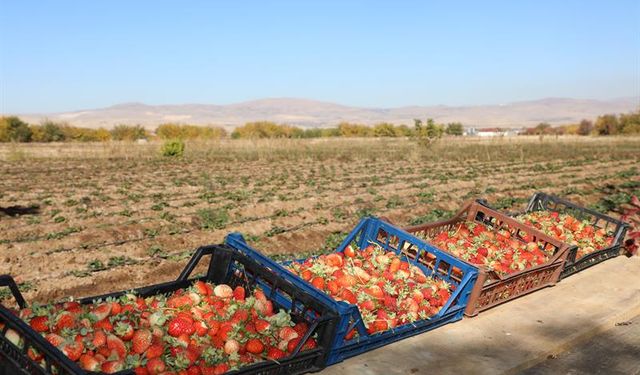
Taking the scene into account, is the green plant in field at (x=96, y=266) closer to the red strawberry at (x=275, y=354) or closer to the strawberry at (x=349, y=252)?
the strawberry at (x=349, y=252)

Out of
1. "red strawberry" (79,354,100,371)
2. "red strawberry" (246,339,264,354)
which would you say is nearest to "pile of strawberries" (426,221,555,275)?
"red strawberry" (246,339,264,354)

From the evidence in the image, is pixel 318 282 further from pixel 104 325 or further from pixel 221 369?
pixel 104 325

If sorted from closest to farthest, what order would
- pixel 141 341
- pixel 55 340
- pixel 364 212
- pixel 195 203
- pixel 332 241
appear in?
pixel 55 340, pixel 141 341, pixel 332 241, pixel 364 212, pixel 195 203

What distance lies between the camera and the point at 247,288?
4.47m

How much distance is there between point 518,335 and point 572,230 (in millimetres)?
3416

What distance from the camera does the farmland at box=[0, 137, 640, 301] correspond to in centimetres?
787

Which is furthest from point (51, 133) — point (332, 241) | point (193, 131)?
point (332, 241)

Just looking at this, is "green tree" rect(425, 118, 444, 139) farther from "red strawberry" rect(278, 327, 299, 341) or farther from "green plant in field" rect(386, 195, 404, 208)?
"red strawberry" rect(278, 327, 299, 341)

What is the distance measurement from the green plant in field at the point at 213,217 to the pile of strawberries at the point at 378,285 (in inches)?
203

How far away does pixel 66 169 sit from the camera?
2230 centimetres

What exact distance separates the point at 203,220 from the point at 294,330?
7.47m

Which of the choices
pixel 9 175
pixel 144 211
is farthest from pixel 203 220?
pixel 9 175

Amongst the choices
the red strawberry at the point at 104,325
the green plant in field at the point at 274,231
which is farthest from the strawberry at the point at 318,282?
the green plant in field at the point at 274,231

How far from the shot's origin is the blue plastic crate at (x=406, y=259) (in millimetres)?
3826
